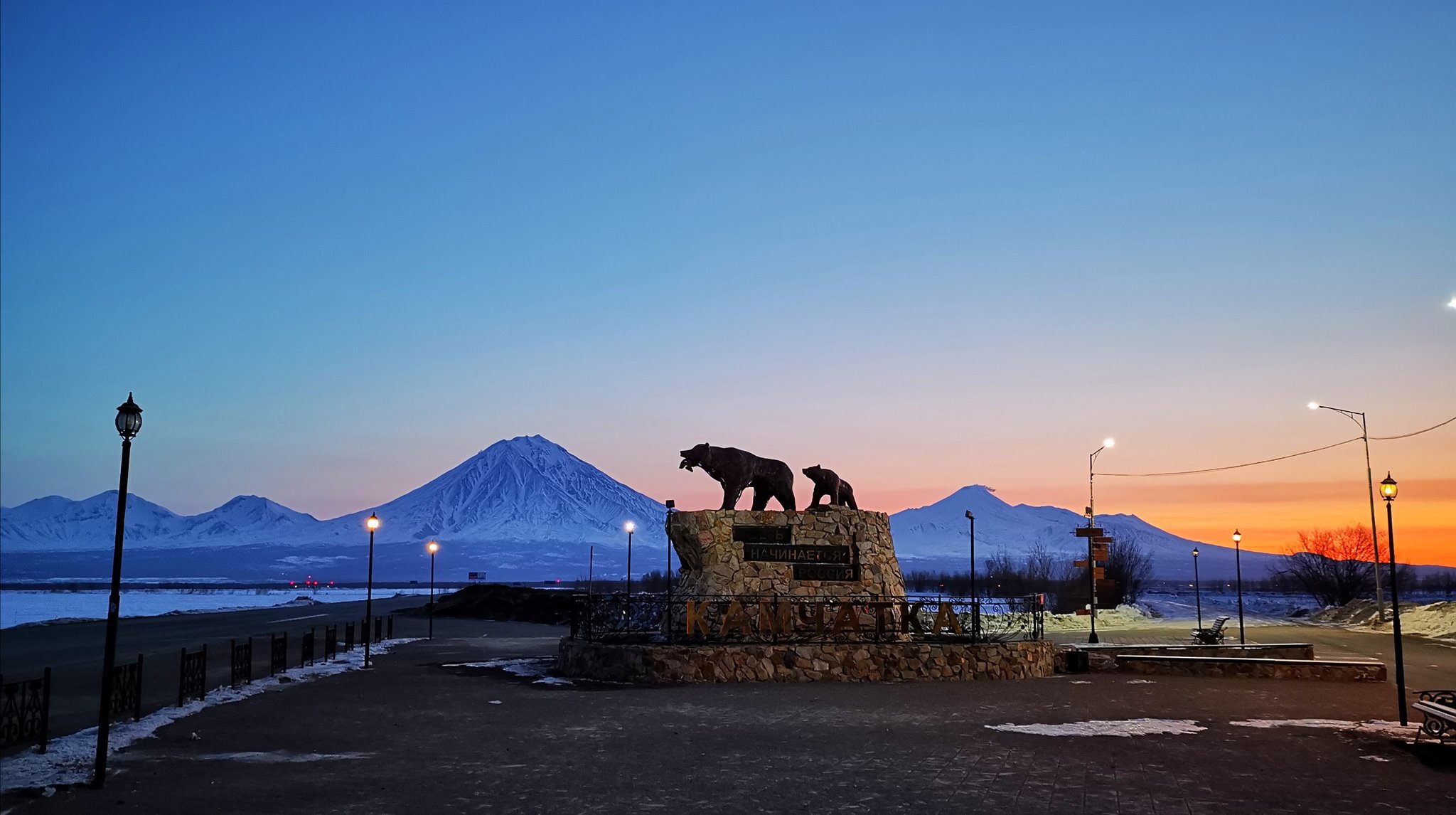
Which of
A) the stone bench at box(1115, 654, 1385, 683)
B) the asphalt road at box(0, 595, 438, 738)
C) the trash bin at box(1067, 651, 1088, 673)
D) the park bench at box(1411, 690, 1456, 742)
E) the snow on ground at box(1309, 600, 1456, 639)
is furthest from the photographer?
the snow on ground at box(1309, 600, 1456, 639)

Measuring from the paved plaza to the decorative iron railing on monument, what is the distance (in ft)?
7.49

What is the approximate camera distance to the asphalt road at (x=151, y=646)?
1975cm

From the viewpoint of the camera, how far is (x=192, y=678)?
1789cm

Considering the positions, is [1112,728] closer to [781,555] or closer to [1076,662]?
[1076,662]

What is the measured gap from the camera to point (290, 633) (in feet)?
131

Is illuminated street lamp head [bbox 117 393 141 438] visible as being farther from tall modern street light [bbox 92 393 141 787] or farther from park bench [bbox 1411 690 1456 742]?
Result: park bench [bbox 1411 690 1456 742]

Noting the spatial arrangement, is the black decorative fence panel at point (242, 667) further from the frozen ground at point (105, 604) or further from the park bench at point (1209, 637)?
the frozen ground at point (105, 604)

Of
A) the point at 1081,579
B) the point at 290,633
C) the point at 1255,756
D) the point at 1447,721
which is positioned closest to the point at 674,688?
the point at 1255,756

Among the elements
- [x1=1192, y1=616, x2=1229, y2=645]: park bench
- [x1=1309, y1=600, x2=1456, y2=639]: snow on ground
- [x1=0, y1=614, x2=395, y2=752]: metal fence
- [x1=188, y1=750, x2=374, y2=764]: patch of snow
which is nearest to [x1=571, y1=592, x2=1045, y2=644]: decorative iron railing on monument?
[x1=0, y1=614, x2=395, y2=752]: metal fence

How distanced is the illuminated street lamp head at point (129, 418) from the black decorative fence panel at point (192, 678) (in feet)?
21.1

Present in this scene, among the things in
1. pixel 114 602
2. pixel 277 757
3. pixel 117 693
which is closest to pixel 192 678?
pixel 117 693

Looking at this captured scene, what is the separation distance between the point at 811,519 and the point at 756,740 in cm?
1069

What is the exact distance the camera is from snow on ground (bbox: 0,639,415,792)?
10.5m

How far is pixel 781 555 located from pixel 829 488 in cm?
243
